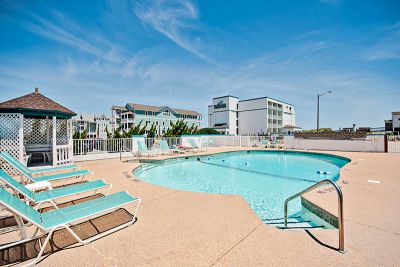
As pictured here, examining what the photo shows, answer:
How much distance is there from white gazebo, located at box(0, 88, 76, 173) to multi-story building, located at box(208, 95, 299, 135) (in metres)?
42.1

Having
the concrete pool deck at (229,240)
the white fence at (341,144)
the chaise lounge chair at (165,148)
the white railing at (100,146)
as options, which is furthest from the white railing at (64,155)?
the white fence at (341,144)

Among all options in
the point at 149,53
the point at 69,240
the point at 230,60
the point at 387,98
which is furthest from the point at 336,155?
the point at 387,98

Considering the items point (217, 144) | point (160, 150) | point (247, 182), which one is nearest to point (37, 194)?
point (247, 182)

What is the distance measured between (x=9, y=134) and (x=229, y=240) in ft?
32.1

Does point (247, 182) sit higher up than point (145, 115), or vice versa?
point (145, 115)

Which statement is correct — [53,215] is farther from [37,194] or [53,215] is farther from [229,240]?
[229,240]

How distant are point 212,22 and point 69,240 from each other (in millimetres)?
14675

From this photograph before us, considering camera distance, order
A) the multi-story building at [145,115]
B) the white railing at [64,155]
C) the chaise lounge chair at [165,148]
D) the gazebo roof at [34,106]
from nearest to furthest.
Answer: the gazebo roof at [34,106], the white railing at [64,155], the chaise lounge chair at [165,148], the multi-story building at [145,115]

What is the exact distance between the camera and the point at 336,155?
13.0 meters

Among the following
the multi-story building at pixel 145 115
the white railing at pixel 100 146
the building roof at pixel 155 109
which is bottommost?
the white railing at pixel 100 146

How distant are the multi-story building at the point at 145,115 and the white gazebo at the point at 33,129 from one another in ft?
90.9

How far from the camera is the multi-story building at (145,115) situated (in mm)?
41000

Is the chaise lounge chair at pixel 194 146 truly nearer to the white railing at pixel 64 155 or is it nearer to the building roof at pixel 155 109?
the white railing at pixel 64 155

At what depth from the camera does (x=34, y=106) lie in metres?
8.30
